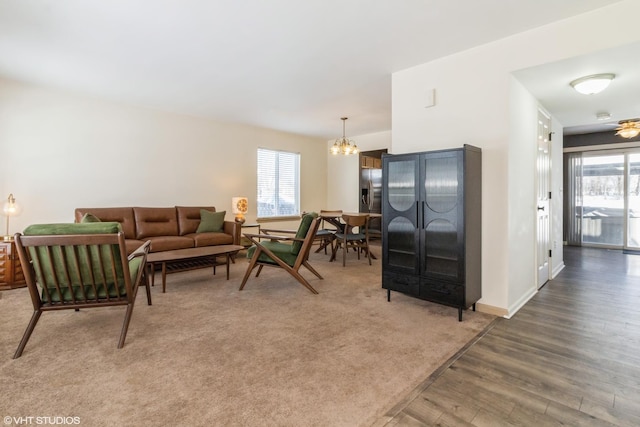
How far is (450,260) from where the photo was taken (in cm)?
284

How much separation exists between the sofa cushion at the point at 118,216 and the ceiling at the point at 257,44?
1.68 m

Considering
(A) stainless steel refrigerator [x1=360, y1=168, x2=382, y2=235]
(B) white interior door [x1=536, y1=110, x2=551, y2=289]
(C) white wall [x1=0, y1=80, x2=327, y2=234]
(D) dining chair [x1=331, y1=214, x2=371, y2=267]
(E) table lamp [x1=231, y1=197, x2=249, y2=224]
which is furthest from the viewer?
(A) stainless steel refrigerator [x1=360, y1=168, x2=382, y2=235]

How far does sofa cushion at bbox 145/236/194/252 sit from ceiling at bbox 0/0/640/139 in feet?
6.87

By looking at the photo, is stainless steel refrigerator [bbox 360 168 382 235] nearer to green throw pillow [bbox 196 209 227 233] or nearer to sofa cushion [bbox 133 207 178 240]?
green throw pillow [bbox 196 209 227 233]

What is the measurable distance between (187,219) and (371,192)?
4.13 metres

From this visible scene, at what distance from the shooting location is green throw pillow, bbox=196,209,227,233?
5250 mm

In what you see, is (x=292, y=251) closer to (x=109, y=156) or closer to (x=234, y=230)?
(x=234, y=230)

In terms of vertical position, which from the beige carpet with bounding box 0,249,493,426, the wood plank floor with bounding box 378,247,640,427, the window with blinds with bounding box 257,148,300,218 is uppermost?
the window with blinds with bounding box 257,148,300,218

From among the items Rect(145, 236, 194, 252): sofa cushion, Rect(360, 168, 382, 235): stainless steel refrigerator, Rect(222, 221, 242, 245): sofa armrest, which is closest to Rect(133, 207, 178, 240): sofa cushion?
Rect(145, 236, 194, 252): sofa cushion

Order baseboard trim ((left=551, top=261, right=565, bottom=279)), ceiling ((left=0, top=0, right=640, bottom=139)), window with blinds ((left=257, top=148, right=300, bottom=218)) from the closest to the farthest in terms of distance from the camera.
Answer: ceiling ((left=0, top=0, right=640, bottom=139)) → baseboard trim ((left=551, top=261, right=565, bottom=279)) → window with blinds ((left=257, top=148, right=300, bottom=218))

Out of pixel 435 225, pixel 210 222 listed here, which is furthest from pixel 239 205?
pixel 435 225

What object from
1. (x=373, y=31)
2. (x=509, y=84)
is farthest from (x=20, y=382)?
(x=509, y=84)

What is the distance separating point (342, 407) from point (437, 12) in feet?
9.39

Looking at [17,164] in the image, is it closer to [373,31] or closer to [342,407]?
[373,31]
